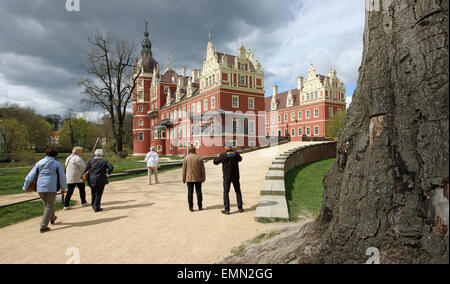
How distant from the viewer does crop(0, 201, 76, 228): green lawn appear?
577cm

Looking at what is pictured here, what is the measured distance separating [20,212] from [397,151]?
29.3ft

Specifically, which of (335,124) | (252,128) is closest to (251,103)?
(252,128)

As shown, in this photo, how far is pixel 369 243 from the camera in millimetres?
2100

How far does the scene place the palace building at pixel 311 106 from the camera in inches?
1708

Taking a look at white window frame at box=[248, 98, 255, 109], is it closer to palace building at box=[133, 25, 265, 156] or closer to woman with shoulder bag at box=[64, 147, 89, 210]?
palace building at box=[133, 25, 265, 156]

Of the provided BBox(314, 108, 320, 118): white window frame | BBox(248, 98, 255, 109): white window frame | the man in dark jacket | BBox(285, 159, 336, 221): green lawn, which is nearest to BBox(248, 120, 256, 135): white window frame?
BBox(248, 98, 255, 109): white window frame

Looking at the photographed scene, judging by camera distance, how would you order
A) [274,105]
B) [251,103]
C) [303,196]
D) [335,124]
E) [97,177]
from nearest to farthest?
1. [97,177]
2. [303,196]
3. [251,103]
4. [335,124]
5. [274,105]

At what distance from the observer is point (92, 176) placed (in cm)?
632

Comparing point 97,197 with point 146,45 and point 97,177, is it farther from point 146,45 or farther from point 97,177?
point 146,45

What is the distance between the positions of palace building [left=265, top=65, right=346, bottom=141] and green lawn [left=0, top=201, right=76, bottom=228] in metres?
36.7

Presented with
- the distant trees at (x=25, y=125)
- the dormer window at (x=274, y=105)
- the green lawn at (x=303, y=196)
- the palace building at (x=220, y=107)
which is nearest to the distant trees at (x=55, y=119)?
the distant trees at (x=25, y=125)

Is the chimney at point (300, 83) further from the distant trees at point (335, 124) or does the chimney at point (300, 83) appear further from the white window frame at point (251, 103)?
the white window frame at point (251, 103)
